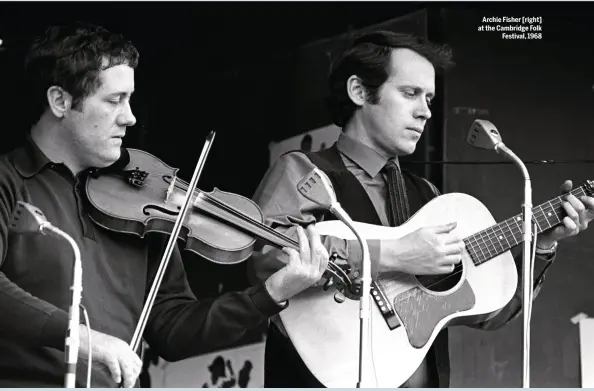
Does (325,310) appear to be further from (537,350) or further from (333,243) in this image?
(537,350)

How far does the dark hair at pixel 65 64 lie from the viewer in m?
3.93

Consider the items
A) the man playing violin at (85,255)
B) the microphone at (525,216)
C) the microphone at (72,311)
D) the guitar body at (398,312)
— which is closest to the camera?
the microphone at (72,311)

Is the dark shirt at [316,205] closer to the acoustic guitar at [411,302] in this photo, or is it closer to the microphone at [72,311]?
the acoustic guitar at [411,302]

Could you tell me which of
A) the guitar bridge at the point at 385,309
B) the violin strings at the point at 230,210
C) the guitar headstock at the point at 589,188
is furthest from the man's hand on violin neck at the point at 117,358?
the guitar headstock at the point at 589,188

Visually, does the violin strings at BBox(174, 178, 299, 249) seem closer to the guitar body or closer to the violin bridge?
the violin bridge

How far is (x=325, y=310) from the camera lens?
407cm

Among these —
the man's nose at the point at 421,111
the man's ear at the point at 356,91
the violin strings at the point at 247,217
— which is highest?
the man's ear at the point at 356,91

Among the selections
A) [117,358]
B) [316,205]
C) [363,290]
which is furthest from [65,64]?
[363,290]

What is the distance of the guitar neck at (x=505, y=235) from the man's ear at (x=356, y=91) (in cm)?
71

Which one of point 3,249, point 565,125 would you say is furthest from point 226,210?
point 565,125

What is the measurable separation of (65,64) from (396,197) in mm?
1348

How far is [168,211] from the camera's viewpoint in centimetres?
373

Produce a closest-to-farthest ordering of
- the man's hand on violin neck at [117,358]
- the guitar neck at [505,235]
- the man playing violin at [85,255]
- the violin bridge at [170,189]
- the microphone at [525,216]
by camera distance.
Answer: the man's hand on violin neck at [117,358] < the microphone at [525,216] < the man playing violin at [85,255] < the violin bridge at [170,189] < the guitar neck at [505,235]

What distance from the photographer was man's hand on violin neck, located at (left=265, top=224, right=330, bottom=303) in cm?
381
